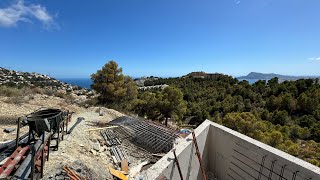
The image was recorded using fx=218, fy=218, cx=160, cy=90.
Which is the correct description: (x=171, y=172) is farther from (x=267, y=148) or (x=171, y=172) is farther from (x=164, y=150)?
(x=164, y=150)

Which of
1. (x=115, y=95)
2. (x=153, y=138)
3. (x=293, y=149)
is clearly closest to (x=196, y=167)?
(x=153, y=138)

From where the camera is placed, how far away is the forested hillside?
17812mm

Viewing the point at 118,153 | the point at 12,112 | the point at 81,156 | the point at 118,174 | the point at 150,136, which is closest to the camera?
the point at 118,174

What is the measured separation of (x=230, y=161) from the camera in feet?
16.8

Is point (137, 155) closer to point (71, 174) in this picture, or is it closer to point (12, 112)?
point (71, 174)

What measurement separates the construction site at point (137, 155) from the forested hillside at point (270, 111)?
12.5m

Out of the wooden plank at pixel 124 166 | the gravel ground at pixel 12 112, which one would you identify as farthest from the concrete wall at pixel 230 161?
the gravel ground at pixel 12 112

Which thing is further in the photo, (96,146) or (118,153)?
(96,146)

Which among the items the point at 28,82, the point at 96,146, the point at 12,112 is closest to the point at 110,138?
the point at 96,146

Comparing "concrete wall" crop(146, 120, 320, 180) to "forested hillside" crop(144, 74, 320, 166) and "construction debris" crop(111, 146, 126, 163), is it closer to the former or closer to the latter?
"construction debris" crop(111, 146, 126, 163)

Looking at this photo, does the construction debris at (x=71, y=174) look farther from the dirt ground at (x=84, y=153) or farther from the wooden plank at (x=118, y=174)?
the wooden plank at (x=118, y=174)

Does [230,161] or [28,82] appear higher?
[28,82]

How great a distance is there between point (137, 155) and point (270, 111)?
1177 inches

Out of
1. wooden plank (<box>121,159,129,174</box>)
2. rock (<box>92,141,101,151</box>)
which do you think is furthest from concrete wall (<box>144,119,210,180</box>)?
rock (<box>92,141,101,151</box>)
